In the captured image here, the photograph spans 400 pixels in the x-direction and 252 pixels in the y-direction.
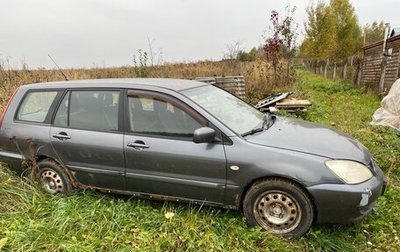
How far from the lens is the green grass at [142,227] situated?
11.2 feet

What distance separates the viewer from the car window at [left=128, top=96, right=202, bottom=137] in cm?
381

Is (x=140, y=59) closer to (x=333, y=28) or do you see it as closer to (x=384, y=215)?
(x=384, y=215)

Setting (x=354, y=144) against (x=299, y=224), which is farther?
(x=354, y=144)

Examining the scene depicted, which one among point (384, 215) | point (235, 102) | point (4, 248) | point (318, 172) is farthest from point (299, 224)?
point (4, 248)

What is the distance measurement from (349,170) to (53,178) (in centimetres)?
368

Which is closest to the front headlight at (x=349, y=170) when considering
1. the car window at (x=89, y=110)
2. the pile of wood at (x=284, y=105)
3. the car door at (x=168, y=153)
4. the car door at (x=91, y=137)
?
the car door at (x=168, y=153)

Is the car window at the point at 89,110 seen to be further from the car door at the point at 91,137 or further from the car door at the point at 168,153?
the car door at the point at 168,153

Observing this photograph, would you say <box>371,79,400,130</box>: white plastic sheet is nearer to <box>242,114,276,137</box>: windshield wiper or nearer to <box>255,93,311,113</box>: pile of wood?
<box>255,93,311,113</box>: pile of wood

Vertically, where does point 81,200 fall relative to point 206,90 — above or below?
below

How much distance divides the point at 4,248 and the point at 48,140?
4.70 feet

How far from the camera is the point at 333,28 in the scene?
1176 inches

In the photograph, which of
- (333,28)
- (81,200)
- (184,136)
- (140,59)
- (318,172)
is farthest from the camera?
(333,28)

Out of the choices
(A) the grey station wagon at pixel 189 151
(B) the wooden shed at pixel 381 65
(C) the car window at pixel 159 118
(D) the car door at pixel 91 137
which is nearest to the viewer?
(A) the grey station wagon at pixel 189 151

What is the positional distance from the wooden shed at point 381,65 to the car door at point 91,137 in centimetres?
1072
